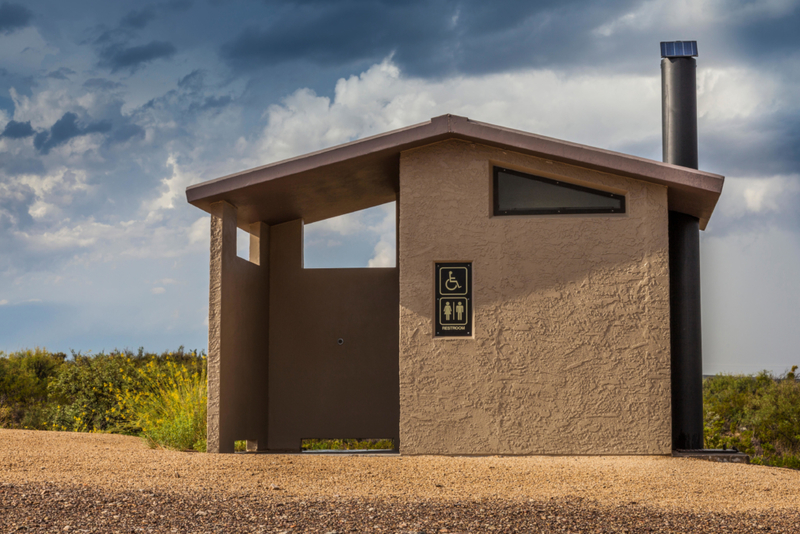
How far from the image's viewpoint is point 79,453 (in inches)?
337

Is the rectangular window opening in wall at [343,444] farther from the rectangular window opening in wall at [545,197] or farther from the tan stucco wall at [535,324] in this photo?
the rectangular window opening in wall at [545,197]

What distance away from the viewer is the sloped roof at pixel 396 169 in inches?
349

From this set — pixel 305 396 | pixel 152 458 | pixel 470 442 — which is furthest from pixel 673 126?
pixel 152 458

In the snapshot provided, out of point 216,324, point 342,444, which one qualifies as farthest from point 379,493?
point 342,444

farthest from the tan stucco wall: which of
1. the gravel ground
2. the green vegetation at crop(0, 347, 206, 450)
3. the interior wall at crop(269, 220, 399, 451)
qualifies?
the green vegetation at crop(0, 347, 206, 450)

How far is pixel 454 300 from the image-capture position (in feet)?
29.8

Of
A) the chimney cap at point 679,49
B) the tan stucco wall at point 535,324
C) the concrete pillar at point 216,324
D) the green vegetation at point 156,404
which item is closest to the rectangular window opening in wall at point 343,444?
the green vegetation at point 156,404

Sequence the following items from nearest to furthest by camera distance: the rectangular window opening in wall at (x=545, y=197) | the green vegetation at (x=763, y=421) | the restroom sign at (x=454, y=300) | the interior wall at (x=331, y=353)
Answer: the restroom sign at (x=454, y=300), the rectangular window opening in wall at (x=545, y=197), the interior wall at (x=331, y=353), the green vegetation at (x=763, y=421)

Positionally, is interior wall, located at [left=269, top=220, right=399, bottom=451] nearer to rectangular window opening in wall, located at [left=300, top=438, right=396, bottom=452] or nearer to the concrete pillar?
rectangular window opening in wall, located at [left=300, top=438, right=396, bottom=452]

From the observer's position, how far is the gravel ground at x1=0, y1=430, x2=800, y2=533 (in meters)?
5.35

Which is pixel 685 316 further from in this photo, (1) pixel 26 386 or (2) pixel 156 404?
(1) pixel 26 386

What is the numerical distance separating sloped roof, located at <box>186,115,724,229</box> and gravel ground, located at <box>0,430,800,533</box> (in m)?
3.50

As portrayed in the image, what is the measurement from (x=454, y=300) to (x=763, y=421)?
9417 mm

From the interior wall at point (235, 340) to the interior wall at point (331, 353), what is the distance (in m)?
0.30
